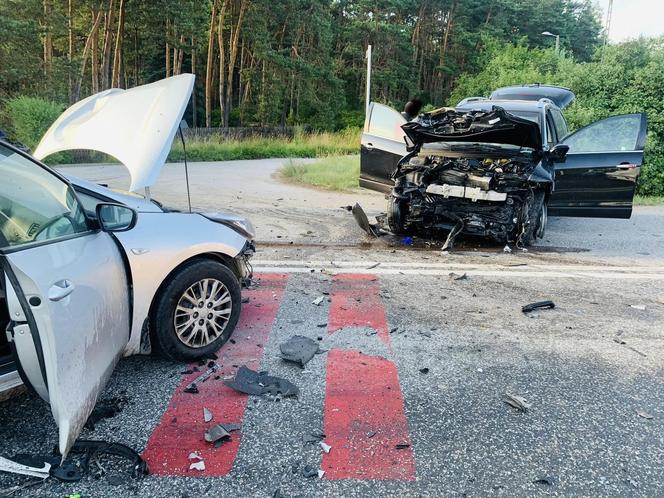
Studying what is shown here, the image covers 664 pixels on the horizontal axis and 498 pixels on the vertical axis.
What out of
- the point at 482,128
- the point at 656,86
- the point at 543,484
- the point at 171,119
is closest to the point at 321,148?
the point at 656,86

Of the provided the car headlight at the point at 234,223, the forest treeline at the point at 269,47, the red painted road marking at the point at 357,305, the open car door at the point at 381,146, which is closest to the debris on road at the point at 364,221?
the open car door at the point at 381,146

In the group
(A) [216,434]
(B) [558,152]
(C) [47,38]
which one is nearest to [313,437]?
(A) [216,434]

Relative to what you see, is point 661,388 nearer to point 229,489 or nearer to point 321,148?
point 229,489

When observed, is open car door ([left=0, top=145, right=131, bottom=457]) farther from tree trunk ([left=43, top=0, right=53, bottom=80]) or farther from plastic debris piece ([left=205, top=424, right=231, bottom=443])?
tree trunk ([left=43, top=0, right=53, bottom=80])

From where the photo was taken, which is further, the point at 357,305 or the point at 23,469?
the point at 357,305

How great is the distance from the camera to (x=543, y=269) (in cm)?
644

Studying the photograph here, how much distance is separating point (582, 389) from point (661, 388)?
569mm

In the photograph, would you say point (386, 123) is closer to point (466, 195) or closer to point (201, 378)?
point (466, 195)

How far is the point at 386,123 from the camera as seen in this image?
8.45m

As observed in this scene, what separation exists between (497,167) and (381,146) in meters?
2.23

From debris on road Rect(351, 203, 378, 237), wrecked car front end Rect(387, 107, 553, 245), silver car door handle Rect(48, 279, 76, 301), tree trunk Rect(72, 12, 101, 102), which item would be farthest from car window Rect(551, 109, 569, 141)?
tree trunk Rect(72, 12, 101, 102)

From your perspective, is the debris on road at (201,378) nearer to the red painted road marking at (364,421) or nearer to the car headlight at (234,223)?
the red painted road marking at (364,421)

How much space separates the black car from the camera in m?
6.93

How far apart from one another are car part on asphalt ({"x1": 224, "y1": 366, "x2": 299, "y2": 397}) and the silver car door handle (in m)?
1.39
